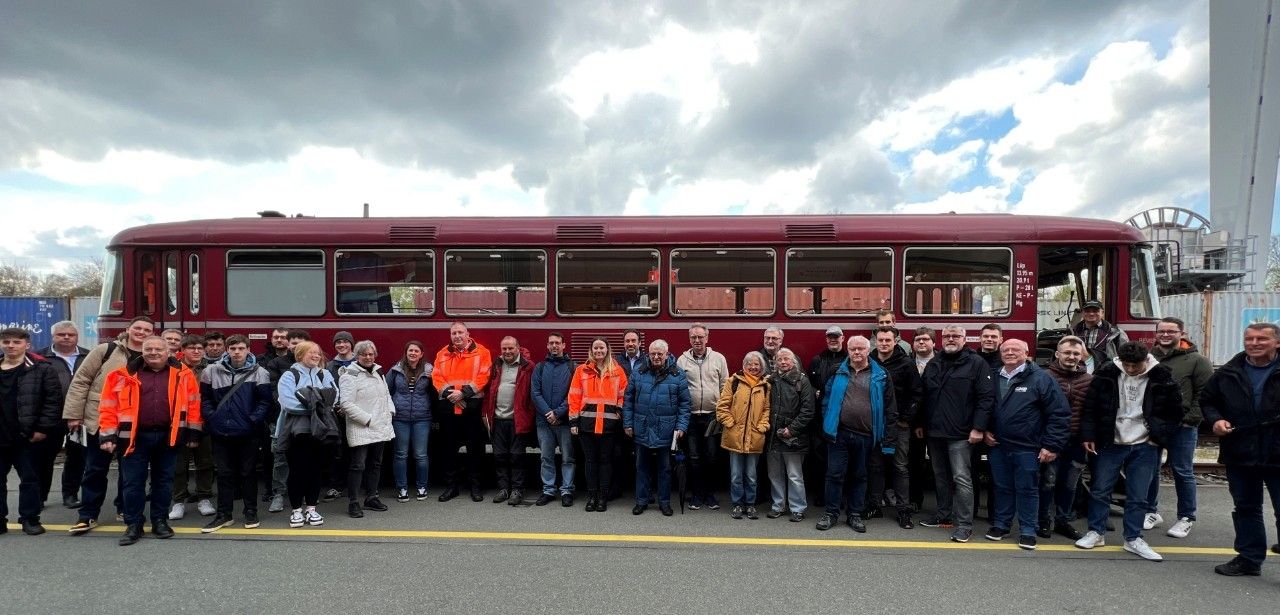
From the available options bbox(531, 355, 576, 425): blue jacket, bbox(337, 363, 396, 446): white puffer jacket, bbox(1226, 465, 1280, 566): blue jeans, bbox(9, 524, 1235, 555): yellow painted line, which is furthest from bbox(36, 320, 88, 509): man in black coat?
bbox(1226, 465, 1280, 566): blue jeans

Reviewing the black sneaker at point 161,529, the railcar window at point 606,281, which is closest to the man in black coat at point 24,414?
the black sneaker at point 161,529

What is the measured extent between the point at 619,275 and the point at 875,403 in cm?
313

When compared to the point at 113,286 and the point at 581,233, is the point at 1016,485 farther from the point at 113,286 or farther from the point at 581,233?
the point at 113,286

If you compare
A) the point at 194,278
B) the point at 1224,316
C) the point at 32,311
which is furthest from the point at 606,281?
the point at 32,311

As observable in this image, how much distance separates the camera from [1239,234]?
2241 cm

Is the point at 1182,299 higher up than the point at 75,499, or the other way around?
the point at 1182,299

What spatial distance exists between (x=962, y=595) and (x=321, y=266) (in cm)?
713

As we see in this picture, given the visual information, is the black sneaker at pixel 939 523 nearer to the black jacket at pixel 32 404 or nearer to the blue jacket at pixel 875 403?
the blue jacket at pixel 875 403

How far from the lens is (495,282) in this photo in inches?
272

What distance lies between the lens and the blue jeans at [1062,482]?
196 inches

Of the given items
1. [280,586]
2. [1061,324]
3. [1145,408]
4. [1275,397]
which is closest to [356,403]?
[280,586]

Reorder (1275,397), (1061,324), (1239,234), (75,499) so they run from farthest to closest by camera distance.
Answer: (1239,234) → (1061,324) → (75,499) → (1275,397)

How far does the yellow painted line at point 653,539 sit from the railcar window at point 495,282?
8.72 feet

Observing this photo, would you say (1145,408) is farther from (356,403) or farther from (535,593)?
(356,403)
